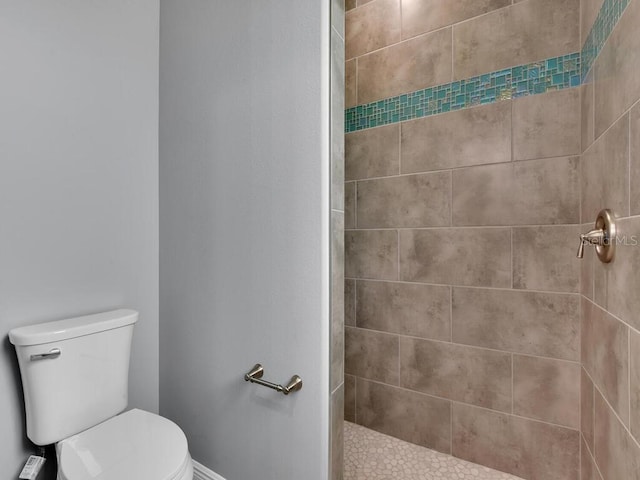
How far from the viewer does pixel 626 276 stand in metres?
0.83

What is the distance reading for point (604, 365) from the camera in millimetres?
999

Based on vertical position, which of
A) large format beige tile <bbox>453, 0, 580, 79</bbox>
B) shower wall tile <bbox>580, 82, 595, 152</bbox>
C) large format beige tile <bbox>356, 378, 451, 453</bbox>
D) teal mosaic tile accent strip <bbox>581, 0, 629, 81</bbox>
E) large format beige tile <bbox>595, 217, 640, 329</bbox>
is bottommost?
large format beige tile <bbox>356, 378, 451, 453</bbox>

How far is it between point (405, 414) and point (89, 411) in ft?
4.56

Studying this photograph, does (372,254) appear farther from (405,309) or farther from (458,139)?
(458,139)

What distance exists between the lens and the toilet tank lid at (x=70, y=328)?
3.66 ft

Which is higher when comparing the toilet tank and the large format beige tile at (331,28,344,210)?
the large format beige tile at (331,28,344,210)

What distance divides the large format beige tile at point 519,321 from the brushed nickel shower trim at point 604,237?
40 centimetres

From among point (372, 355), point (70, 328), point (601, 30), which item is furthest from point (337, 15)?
point (372, 355)

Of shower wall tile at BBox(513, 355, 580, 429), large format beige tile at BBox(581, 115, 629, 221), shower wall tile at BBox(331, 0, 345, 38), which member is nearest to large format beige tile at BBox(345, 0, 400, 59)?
shower wall tile at BBox(331, 0, 345, 38)

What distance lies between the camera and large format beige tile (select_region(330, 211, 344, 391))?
108 centimetres

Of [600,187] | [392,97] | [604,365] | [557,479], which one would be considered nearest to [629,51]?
[600,187]

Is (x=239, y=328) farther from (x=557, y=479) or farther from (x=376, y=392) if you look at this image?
(x=557, y=479)

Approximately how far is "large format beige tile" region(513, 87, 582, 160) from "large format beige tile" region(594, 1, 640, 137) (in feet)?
0.71

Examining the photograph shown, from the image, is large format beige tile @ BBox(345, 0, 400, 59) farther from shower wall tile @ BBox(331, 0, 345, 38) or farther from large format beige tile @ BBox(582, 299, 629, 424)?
large format beige tile @ BBox(582, 299, 629, 424)
